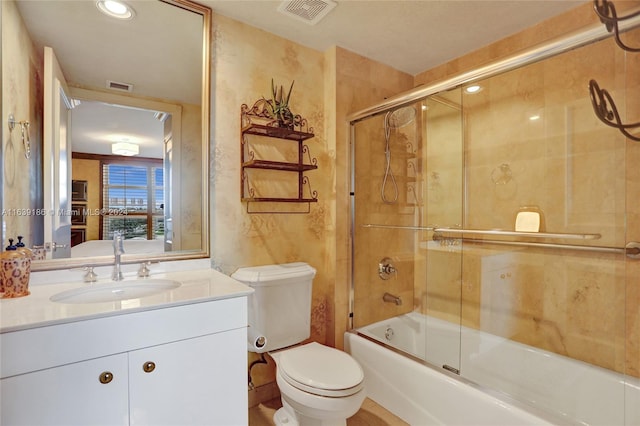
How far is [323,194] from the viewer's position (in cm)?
226

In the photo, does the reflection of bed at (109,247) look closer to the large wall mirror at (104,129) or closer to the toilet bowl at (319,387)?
the large wall mirror at (104,129)

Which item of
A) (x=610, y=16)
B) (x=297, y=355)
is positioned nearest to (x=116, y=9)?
(x=297, y=355)

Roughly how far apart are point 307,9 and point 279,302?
5.38 feet

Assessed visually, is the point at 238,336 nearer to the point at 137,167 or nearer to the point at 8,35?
the point at 137,167

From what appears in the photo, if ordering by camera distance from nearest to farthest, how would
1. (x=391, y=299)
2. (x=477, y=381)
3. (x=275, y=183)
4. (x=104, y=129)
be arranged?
(x=104, y=129) → (x=477, y=381) → (x=275, y=183) → (x=391, y=299)

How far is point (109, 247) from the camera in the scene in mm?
1514

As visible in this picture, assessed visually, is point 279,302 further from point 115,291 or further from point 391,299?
point 391,299

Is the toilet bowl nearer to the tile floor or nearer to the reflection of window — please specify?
the tile floor

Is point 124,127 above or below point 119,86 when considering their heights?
below

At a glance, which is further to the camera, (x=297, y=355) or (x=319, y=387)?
(x=297, y=355)

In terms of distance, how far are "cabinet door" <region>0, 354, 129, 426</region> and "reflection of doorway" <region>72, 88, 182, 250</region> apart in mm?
710

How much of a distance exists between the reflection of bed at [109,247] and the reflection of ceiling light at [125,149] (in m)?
0.43

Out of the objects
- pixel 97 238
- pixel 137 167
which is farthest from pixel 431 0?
pixel 97 238

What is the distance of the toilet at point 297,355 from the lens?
142 centimetres
